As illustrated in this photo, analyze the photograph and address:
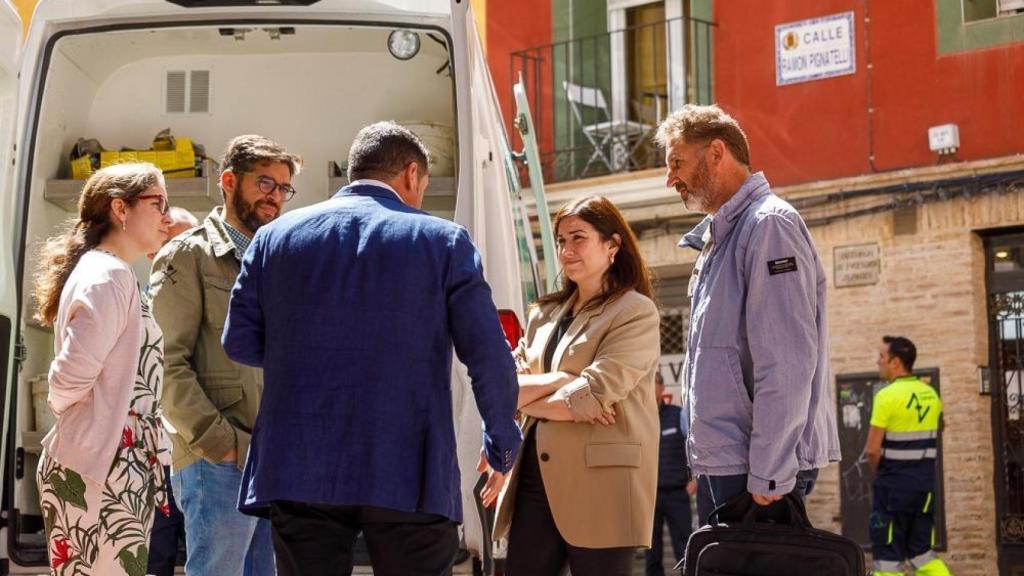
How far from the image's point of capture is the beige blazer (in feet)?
15.8

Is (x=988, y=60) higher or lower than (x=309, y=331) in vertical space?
higher

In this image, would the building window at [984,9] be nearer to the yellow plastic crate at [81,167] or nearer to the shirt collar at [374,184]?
the yellow plastic crate at [81,167]

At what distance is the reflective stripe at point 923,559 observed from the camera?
11.1 meters

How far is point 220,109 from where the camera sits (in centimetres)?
711

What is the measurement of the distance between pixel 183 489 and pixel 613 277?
1.50m

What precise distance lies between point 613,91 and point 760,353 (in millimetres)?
12690

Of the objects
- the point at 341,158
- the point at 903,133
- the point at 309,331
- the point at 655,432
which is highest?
the point at 903,133

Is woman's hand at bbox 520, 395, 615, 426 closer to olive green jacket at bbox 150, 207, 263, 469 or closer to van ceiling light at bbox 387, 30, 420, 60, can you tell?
olive green jacket at bbox 150, 207, 263, 469

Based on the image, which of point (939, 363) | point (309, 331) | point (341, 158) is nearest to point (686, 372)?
point (309, 331)

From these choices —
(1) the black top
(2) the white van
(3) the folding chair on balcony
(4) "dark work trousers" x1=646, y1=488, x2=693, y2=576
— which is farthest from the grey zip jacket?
(3) the folding chair on balcony

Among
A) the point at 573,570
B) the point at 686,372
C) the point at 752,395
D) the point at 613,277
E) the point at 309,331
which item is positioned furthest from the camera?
the point at 613,277

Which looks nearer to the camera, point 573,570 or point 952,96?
point 573,570

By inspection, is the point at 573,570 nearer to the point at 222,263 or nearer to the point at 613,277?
the point at 613,277

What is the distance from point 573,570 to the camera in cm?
486
